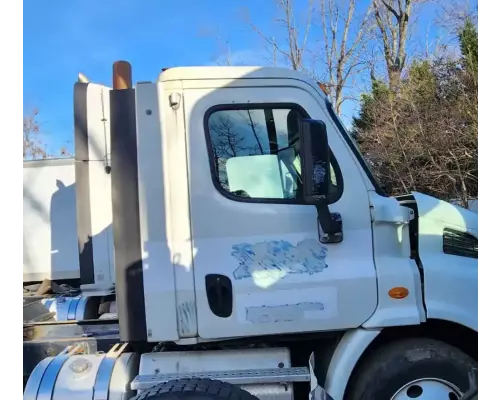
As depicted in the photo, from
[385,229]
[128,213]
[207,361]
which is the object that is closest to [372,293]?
[385,229]

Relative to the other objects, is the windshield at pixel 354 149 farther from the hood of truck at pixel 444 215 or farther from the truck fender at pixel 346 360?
the truck fender at pixel 346 360

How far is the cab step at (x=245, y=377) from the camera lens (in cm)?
275

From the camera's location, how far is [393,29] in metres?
19.6

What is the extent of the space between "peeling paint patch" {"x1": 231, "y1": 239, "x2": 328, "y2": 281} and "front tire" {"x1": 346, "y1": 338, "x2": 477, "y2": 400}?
697 millimetres

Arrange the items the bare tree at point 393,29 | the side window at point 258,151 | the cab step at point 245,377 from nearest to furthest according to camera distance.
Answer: the cab step at point 245,377
the side window at point 258,151
the bare tree at point 393,29

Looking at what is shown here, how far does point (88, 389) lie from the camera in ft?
9.11

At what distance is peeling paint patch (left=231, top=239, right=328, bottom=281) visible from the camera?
279 cm

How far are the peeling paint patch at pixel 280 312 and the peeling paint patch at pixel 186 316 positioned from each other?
31cm

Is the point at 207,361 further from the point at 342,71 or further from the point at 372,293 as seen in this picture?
the point at 342,71

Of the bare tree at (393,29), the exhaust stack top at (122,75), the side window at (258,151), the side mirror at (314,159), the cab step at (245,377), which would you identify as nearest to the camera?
the side mirror at (314,159)

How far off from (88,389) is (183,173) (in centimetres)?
135

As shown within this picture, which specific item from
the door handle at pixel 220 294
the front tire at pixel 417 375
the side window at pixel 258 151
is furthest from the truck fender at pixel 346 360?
the side window at pixel 258 151

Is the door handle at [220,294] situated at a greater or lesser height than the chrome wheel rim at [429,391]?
greater

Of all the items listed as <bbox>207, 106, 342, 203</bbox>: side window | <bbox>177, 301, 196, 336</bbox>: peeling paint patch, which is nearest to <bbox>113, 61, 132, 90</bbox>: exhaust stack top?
<bbox>207, 106, 342, 203</bbox>: side window
